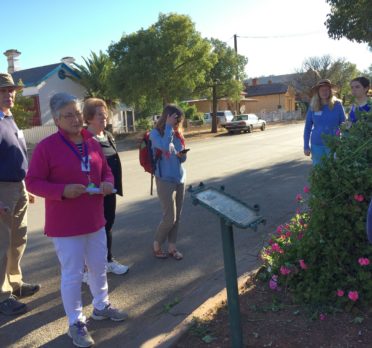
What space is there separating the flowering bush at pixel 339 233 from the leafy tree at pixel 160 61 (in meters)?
22.0

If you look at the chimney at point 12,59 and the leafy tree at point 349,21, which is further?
the chimney at point 12,59

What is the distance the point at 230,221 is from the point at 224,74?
3030 centimetres

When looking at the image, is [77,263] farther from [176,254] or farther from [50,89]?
[50,89]

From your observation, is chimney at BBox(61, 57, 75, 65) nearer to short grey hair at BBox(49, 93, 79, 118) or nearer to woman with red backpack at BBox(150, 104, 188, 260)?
woman with red backpack at BBox(150, 104, 188, 260)

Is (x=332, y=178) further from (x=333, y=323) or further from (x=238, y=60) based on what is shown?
(x=238, y=60)

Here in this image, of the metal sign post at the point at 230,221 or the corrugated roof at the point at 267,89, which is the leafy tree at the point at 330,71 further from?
the metal sign post at the point at 230,221

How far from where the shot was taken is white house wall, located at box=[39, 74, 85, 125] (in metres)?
30.8

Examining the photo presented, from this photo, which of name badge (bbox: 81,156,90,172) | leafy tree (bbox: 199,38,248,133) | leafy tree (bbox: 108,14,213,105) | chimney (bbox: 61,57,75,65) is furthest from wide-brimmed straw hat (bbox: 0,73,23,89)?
chimney (bbox: 61,57,75,65)

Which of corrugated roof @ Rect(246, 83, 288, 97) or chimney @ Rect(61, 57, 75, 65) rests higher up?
chimney @ Rect(61, 57, 75, 65)

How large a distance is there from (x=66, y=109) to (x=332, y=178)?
6.53ft

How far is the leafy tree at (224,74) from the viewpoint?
103 feet

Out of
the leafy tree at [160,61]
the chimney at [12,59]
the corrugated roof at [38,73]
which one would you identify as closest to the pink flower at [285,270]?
the leafy tree at [160,61]

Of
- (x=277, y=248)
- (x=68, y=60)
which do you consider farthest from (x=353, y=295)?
(x=68, y=60)

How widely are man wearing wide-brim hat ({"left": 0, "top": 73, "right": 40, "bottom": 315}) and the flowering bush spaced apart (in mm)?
2346
